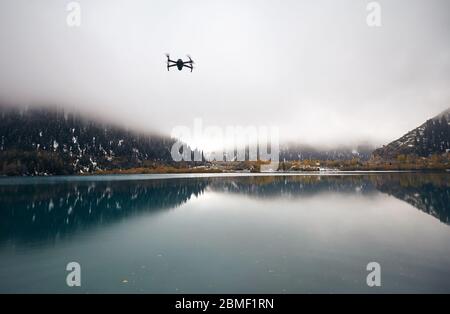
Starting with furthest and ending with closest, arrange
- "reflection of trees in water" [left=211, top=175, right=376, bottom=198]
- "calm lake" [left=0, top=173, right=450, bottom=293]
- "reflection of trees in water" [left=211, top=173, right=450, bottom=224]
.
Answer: "reflection of trees in water" [left=211, top=175, right=376, bottom=198], "reflection of trees in water" [left=211, top=173, right=450, bottom=224], "calm lake" [left=0, top=173, right=450, bottom=293]

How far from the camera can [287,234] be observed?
34656mm

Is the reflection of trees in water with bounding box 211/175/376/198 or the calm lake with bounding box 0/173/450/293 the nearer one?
the calm lake with bounding box 0/173/450/293

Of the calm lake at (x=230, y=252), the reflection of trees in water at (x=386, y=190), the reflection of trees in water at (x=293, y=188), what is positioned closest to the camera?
the calm lake at (x=230, y=252)

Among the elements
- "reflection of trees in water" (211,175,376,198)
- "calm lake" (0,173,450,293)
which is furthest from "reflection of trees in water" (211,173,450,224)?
"calm lake" (0,173,450,293)

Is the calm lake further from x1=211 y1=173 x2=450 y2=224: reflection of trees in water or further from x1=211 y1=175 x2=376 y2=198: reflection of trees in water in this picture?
x1=211 y1=175 x2=376 y2=198: reflection of trees in water

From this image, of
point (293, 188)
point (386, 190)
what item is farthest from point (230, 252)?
point (386, 190)

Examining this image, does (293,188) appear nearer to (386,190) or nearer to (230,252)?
(386,190)

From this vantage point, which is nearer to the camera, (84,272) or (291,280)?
(291,280)

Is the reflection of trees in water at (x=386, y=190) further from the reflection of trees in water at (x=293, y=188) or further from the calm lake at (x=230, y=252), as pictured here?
the calm lake at (x=230, y=252)

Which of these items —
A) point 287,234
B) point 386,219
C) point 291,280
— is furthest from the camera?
point 386,219

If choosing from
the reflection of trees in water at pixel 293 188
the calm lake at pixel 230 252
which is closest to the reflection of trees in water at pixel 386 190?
the reflection of trees in water at pixel 293 188

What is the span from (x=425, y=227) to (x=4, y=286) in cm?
4943
